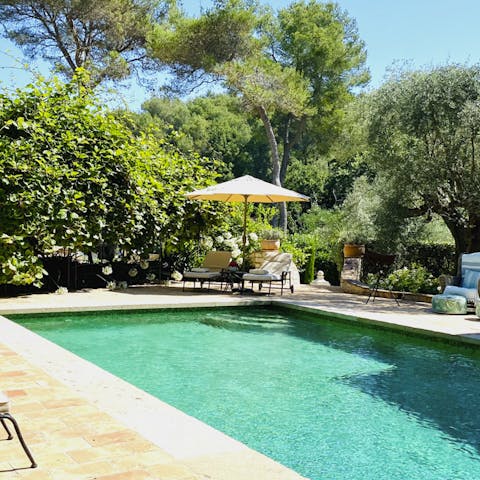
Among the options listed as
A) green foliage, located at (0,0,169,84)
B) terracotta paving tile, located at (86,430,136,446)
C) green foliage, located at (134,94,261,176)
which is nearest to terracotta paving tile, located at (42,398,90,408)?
terracotta paving tile, located at (86,430,136,446)

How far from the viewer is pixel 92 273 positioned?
41.5ft

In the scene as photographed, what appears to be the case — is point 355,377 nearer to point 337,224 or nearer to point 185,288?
point 185,288

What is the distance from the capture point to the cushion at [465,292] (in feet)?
33.1

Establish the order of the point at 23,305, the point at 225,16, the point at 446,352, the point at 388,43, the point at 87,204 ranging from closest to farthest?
1. the point at 446,352
2. the point at 23,305
3. the point at 87,204
4. the point at 225,16
5. the point at 388,43

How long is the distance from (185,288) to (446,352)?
641 centimetres

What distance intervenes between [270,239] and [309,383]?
8842 mm

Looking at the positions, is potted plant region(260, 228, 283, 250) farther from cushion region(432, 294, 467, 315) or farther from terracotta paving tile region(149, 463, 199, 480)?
terracotta paving tile region(149, 463, 199, 480)

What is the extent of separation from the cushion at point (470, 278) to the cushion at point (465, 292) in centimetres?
16

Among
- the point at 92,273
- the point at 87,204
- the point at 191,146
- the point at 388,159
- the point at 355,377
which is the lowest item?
the point at 355,377

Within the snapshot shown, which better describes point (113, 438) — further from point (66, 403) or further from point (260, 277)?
point (260, 277)

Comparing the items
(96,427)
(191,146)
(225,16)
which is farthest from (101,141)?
(191,146)

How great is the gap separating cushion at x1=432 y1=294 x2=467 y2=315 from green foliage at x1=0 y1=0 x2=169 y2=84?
561 inches

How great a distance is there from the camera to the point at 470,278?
10.4m

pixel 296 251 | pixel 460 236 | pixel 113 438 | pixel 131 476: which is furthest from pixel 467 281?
pixel 131 476
